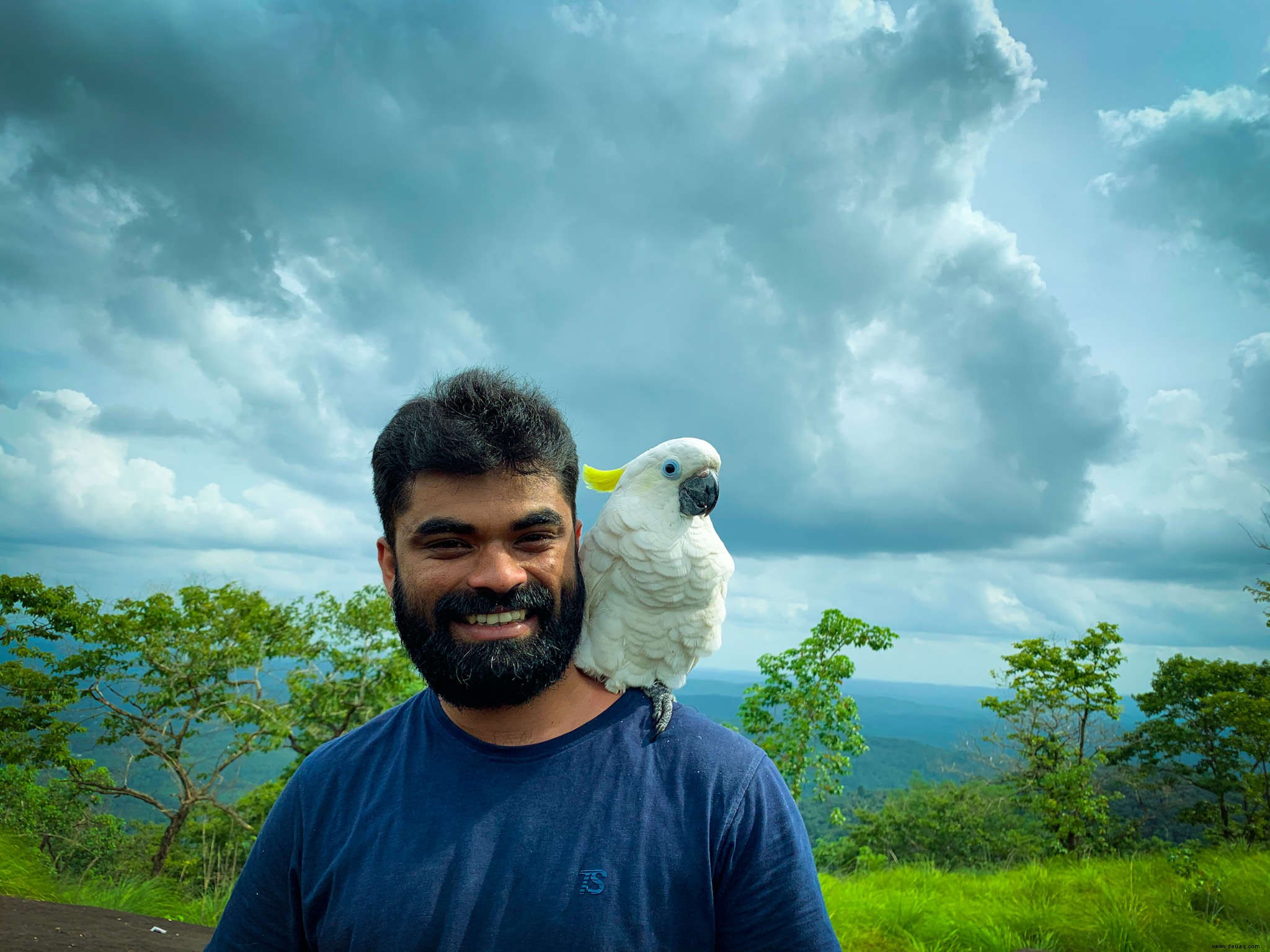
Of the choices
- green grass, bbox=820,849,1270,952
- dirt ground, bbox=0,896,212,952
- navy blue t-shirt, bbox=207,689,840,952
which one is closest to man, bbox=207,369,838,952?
navy blue t-shirt, bbox=207,689,840,952

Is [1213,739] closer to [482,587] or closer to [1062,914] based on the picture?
[1062,914]

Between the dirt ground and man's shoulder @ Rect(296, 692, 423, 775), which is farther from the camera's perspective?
the dirt ground

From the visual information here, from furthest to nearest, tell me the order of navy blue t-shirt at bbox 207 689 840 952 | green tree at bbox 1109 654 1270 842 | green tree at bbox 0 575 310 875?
green tree at bbox 1109 654 1270 842, green tree at bbox 0 575 310 875, navy blue t-shirt at bbox 207 689 840 952

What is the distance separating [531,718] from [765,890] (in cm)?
74

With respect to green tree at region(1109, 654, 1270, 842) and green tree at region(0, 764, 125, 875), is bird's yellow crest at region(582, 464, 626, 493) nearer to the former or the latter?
green tree at region(0, 764, 125, 875)

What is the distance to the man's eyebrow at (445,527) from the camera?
1.92 metres

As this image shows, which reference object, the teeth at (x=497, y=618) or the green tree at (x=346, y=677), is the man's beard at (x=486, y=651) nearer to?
the teeth at (x=497, y=618)

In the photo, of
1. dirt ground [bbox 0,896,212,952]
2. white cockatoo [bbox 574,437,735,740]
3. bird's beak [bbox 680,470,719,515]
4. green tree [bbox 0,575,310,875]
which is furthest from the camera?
green tree [bbox 0,575,310,875]

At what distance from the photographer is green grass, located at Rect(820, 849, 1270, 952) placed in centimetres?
665

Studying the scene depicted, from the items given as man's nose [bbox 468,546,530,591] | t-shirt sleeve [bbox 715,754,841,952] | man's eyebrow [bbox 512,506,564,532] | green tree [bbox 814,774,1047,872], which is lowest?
green tree [bbox 814,774,1047,872]

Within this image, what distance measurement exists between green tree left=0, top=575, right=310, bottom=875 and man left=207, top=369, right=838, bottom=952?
1290 centimetres

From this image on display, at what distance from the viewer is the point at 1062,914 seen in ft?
23.7

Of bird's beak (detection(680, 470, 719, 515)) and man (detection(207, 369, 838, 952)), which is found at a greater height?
bird's beak (detection(680, 470, 719, 515))

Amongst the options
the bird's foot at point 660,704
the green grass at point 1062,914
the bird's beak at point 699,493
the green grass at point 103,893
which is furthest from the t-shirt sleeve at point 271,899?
the green grass at point 103,893
